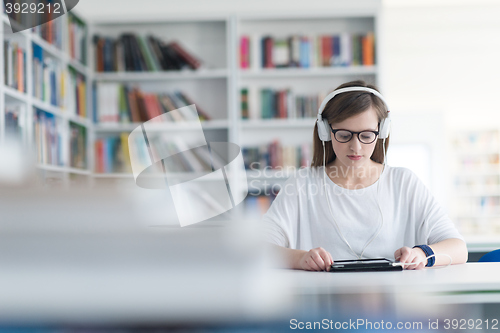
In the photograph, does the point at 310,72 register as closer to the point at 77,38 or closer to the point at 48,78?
the point at 77,38

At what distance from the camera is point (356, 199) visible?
134 centimetres

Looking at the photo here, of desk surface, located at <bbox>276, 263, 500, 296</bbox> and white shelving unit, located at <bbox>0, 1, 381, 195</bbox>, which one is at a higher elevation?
white shelving unit, located at <bbox>0, 1, 381, 195</bbox>

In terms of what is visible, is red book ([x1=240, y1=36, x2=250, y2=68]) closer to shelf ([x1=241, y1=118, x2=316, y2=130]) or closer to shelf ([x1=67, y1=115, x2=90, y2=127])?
shelf ([x1=241, y1=118, x2=316, y2=130])

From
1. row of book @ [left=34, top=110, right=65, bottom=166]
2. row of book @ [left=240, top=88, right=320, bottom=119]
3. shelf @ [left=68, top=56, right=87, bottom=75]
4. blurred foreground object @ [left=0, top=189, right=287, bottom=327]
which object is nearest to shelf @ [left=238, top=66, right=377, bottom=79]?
row of book @ [left=240, top=88, right=320, bottom=119]

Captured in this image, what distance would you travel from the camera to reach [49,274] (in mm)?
206

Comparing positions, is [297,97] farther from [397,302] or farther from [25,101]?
[397,302]

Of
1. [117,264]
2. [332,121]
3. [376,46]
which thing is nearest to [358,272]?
[332,121]

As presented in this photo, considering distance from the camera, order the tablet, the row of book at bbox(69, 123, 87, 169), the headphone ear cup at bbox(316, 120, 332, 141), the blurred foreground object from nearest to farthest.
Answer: the blurred foreground object < the tablet < the headphone ear cup at bbox(316, 120, 332, 141) < the row of book at bbox(69, 123, 87, 169)

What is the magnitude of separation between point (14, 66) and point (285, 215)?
1734mm

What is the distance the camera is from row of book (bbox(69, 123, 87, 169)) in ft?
9.91

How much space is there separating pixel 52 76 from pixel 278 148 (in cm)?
153

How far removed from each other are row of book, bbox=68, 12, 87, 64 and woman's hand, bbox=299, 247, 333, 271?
2602 mm

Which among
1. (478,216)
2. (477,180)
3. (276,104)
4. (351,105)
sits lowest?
(478,216)

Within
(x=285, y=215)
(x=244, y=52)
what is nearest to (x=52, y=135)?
(x=244, y=52)
